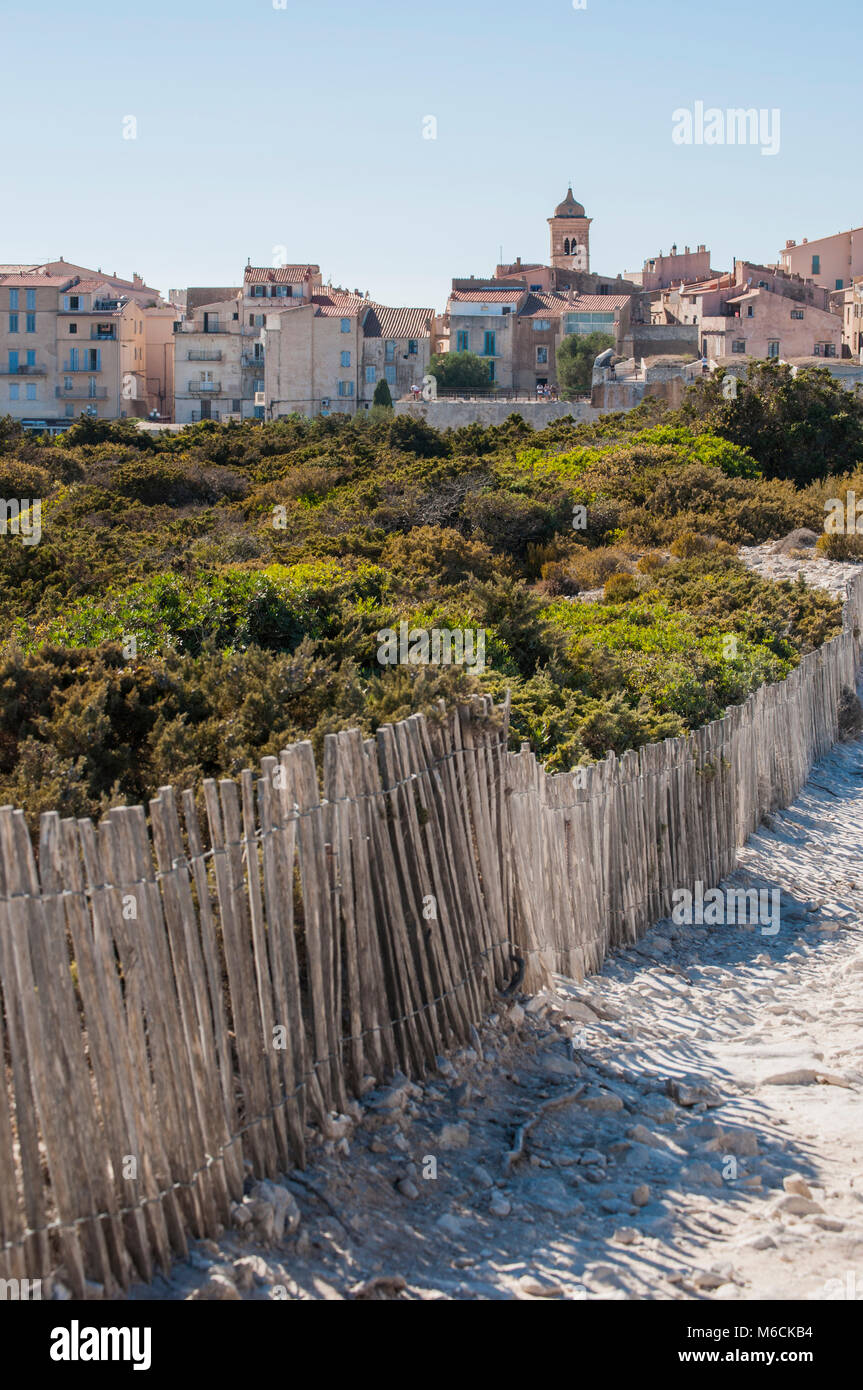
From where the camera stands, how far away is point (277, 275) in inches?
2554

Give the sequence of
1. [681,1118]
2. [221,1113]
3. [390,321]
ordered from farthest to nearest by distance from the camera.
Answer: [390,321] → [681,1118] → [221,1113]

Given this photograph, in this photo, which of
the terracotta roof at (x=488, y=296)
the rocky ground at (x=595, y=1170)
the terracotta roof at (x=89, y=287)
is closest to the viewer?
the rocky ground at (x=595, y=1170)

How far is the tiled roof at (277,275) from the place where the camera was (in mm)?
64562

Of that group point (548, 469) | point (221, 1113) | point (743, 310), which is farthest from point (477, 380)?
point (221, 1113)

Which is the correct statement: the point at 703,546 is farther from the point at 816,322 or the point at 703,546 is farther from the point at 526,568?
Result: the point at 816,322

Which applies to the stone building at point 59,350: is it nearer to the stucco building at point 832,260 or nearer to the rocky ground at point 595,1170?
the stucco building at point 832,260

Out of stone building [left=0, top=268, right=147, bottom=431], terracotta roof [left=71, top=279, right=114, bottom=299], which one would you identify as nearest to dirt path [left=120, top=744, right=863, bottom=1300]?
stone building [left=0, top=268, right=147, bottom=431]

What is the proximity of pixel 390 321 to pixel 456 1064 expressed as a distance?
60490 mm

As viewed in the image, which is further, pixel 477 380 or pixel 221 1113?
pixel 477 380

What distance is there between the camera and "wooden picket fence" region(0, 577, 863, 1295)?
3744mm

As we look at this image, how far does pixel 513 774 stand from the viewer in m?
6.50

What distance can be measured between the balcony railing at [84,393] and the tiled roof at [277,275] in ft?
31.3

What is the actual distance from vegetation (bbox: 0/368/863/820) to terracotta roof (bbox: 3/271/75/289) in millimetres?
26391

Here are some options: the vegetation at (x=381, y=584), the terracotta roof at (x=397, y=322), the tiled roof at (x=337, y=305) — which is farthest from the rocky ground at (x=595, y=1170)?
the terracotta roof at (x=397, y=322)
